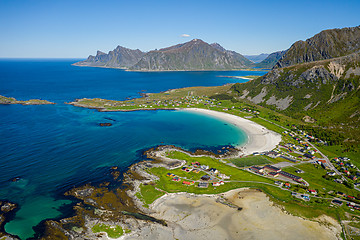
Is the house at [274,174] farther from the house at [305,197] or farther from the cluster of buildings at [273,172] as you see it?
the house at [305,197]

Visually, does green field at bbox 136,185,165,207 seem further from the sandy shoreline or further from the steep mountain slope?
the steep mountain slope

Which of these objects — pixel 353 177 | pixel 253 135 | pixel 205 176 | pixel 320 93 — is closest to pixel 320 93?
pixel 320 93

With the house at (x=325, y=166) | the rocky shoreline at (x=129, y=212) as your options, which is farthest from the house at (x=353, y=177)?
the rocky shoreline at (x=129, y=212)

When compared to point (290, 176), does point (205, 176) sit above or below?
below

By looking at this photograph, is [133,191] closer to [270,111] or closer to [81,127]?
[81,127]

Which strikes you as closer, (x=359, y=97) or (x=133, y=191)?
(x=133, y=191)

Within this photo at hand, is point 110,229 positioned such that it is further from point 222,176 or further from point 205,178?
point 222,176

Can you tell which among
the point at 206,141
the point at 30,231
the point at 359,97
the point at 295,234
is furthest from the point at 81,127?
the point at 359,97
